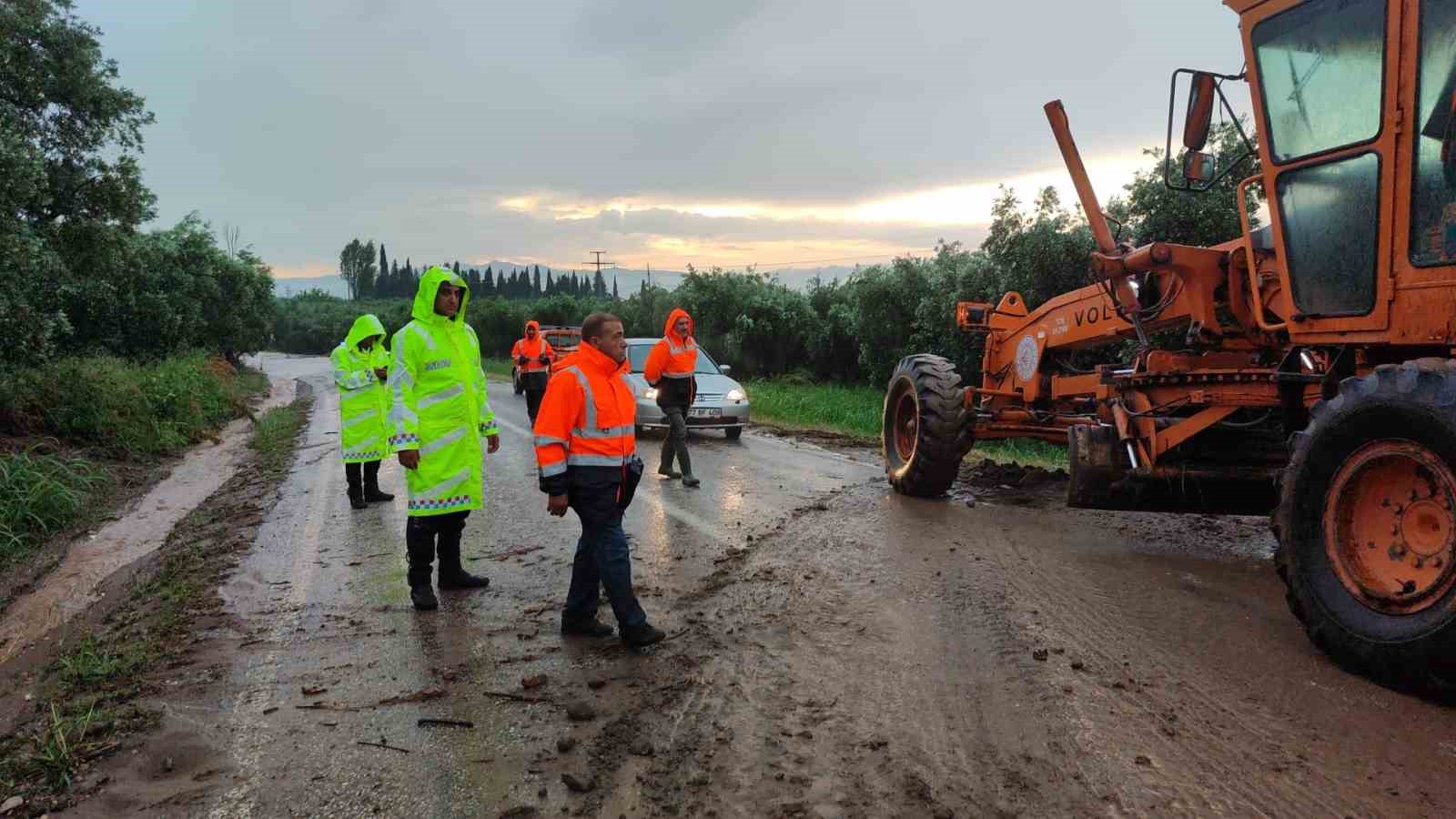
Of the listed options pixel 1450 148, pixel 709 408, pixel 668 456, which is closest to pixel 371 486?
pixel 668 456

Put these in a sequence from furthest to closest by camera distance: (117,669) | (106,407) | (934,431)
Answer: (106,407)
(934,431)
(117,669)

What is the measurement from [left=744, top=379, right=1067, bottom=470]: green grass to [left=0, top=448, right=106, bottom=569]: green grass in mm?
9659

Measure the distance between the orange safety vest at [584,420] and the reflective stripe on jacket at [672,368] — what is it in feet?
15.9

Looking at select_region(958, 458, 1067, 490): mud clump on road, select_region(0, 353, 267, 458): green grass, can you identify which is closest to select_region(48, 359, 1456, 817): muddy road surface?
select_region(958, 458, 1067, 490): mud clump on road

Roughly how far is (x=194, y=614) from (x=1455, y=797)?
5871mm

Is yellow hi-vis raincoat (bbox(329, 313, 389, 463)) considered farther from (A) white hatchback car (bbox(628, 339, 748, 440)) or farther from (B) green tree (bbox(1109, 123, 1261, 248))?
(B) green tree (bbox(1109, 123, 1261, 248))

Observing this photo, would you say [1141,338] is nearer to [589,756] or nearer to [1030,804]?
[1030,804]

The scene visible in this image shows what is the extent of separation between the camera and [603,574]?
4.55 metres

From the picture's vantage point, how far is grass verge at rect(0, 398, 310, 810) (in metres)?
3.33

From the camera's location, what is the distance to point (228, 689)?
4.10 meters

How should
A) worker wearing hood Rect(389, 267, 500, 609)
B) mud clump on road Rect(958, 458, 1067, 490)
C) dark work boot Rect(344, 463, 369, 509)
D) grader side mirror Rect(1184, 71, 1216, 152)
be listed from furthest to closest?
mud clump on road Rect(958, 458, 1067, 490)
dark work boot Rect(344, 463, 369, 509)
worker wearing hood Rect(389, 267, 500, 609)
grader side mirror Rect(1184, 71, 1216, 152)

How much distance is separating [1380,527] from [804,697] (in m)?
2.60

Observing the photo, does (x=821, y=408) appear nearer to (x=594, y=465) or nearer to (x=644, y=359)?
(x=644, y=359)

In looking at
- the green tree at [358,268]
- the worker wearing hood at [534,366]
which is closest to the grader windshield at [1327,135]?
the worker wearing hood at [534,366]
